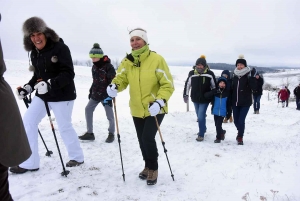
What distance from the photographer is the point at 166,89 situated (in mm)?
4125

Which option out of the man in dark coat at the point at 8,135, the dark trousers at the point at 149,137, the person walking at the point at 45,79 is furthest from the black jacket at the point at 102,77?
the man in dark coat at the point at 8,135

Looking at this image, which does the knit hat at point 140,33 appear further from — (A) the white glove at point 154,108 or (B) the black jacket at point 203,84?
(B) the black jacket at point 203,84

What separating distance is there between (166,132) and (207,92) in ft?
7.33

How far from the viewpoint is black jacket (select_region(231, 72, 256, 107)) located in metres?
6.83

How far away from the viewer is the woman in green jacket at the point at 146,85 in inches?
163

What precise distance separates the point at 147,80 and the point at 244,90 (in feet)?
12.8

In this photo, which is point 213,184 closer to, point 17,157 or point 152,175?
point 152,175

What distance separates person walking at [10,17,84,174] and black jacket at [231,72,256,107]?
4.73 metres

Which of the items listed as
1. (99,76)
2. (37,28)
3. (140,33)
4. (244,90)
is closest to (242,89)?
(244,90)

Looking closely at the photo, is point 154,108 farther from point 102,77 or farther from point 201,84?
point 201,84

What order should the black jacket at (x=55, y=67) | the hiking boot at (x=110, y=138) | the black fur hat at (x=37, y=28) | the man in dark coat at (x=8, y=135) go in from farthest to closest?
the hiking boot at (x=110, y=138) < the black jacket at (x=55, y=67) < the black fur hat at (x=37, y=28) < the man in dark coat at (x=8, y=135)

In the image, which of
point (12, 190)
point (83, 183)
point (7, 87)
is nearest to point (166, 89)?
point (83, 183)

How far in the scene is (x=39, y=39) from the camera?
4352mm

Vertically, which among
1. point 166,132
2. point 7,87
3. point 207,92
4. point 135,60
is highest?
point 135,60
